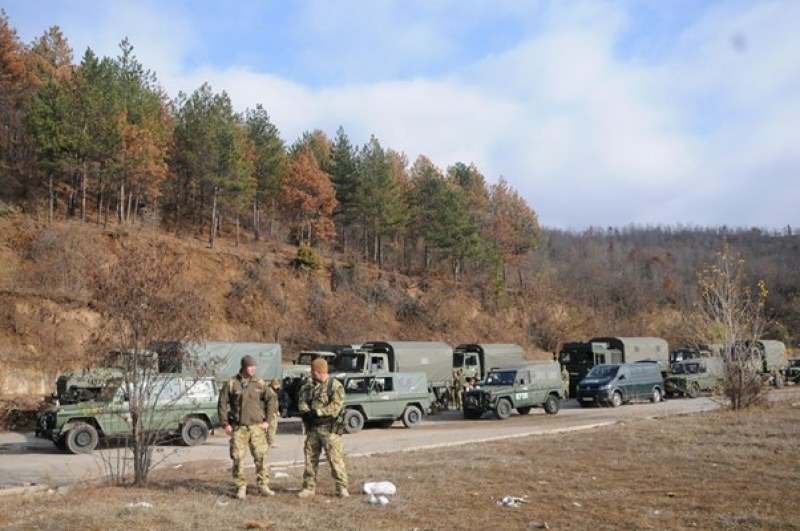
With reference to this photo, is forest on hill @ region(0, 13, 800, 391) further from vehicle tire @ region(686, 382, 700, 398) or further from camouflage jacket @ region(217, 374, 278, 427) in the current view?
camouflage jacket @ region(217, 374, 278, 427)

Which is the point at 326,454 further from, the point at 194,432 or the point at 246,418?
the point at 194,432

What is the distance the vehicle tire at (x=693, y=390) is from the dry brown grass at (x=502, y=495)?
19.2 metres

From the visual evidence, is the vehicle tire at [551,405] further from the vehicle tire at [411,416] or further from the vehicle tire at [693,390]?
the vehicle tire at [693,390]

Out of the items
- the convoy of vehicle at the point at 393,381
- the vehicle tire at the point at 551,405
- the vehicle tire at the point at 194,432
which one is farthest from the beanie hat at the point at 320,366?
the vehicle tire at the point at 551,405

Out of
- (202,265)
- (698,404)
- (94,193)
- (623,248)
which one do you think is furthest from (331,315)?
(623,248)

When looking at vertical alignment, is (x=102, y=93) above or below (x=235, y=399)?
above

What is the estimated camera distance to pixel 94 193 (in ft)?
163

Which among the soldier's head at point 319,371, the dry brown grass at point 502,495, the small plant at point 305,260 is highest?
the small plant at point 305,260

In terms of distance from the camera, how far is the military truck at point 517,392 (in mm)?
25109

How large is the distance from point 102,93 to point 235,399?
3388cm

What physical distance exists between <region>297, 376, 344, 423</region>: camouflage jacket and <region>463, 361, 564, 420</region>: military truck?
52.9ft

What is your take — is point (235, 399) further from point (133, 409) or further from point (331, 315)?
point (331, 315)

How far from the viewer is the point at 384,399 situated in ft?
71.7

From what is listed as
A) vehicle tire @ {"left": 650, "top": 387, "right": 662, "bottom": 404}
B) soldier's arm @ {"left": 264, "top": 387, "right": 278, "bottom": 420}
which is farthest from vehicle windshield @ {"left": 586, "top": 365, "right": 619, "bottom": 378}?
soldier's arm @ {"left": 264, "top": 387, "right": 278, "bottom": 420}
